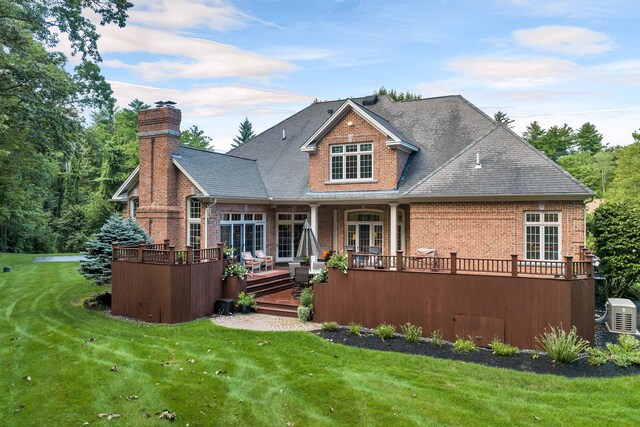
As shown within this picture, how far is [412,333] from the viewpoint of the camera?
10023 millimetres

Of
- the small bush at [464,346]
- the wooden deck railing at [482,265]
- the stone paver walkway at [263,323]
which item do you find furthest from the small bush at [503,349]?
the stone paver walkway at [263,323]

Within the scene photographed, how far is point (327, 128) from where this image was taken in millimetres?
16688

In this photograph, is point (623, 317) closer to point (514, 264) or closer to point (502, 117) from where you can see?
point (514, 264)

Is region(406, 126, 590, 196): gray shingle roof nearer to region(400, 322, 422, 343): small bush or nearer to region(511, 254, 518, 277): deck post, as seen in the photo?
region(511, 254, 518, 277): deck post

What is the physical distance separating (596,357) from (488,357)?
2168 millimetres

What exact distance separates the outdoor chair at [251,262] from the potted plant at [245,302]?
2855mm

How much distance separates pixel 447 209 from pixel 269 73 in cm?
1240

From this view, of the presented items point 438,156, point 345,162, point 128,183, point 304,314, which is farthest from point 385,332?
point 128,183

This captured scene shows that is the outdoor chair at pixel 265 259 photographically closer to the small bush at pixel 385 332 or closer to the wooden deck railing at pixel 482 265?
the wooden deck railing at pixel 482 265

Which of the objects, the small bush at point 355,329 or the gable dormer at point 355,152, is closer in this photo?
the small bush at point 355,329

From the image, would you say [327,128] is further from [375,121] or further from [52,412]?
[52,412]

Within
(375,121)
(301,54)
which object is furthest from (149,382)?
(301,54)

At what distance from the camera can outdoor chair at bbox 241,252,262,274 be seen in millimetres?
15914

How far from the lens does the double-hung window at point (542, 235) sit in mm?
12570
